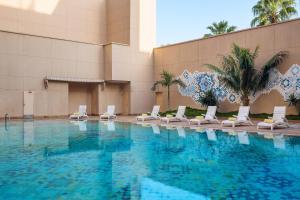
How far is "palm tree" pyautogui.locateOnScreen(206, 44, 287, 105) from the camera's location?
1780cm

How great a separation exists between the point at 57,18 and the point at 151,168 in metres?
20.9

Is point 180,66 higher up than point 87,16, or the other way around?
point 87,16

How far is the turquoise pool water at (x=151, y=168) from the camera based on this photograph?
5.07 meters

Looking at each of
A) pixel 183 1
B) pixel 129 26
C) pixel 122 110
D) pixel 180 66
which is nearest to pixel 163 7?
pixel 183 1

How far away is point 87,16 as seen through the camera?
26359 mm

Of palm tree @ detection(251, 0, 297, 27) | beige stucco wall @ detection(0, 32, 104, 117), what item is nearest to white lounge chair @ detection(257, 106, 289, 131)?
beige stucco wall @ detection(0, 32, 104, 117)

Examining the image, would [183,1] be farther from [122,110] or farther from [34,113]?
[34,113]

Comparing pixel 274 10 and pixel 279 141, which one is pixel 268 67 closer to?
pixel 279 141

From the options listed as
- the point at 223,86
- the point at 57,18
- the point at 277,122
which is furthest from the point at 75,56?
the point at 277,122

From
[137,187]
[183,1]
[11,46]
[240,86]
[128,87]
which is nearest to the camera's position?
[137,187]

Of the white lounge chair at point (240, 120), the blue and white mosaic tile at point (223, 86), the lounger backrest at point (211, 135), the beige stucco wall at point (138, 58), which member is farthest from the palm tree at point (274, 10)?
the lounger backrest at point (211, 135)

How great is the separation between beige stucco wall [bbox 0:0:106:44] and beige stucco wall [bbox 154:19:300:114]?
5752 millimetres

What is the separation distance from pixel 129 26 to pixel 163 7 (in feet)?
19.5

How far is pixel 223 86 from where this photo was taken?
2044 cm
